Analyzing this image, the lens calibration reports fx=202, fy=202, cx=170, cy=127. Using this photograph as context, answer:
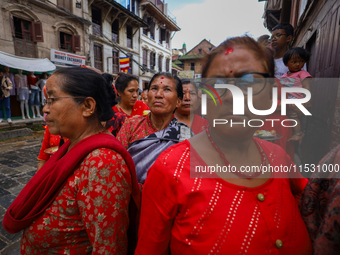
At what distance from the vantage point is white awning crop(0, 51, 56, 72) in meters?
8.52

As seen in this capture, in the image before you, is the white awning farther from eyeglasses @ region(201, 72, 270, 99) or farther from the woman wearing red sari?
eyeglasses @ region(201, 72, 270, 99)

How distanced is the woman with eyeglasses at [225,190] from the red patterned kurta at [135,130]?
1.00 metres

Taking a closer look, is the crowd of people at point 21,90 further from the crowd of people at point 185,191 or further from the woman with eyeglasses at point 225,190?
the woman with eyeglasses at point 225,190

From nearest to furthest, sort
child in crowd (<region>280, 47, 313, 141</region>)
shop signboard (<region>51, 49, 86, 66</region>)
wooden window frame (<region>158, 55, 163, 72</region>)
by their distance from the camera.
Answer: child in crowd (<region>280, 47, 313, 141</region>) → shop signboard (<region>51, 49, 86, 66</region>) → wooden window frame (<region>158, 55, 163, 72</region>)

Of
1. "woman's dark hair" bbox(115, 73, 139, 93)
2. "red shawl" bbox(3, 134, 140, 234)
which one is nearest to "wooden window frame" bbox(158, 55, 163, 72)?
"woman's dark hair" bbox(115, 73, 139, 93)

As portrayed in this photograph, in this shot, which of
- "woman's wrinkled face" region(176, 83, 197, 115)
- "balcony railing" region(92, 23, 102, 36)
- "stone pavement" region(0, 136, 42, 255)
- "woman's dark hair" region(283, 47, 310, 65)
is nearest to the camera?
"stone pavement" region(0, 136, 42, 255)

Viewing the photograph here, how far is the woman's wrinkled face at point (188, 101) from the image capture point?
2814 mm

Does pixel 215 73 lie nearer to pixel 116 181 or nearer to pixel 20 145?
pixel 116 181

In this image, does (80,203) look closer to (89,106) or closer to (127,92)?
(89,106)

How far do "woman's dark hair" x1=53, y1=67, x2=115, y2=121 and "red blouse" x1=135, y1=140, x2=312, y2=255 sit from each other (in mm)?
699

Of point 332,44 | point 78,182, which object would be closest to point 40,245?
point 78,182

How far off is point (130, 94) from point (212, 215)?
2.99 metres

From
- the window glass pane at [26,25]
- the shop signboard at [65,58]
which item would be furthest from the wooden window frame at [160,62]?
the window glass pane at [26,25]

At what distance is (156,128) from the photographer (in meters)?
2.12
